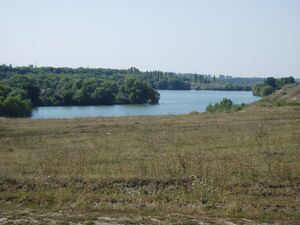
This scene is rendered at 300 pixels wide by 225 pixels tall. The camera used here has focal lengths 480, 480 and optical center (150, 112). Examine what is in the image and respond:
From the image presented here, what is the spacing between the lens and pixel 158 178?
1278cm

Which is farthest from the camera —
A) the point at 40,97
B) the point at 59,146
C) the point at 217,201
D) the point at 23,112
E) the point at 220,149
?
the point at 40,97

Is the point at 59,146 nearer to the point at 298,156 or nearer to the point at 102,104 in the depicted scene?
the point at 298,156

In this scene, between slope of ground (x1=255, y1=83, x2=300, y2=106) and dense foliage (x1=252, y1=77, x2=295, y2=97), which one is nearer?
slope of ground (x1=255, y1=83, x2=300, y2=106)

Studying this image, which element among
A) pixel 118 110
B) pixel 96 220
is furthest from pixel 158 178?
pixel 118 110

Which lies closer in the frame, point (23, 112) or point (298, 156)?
point (298, 156)

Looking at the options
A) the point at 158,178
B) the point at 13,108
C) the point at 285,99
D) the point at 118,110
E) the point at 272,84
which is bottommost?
the point at 118,110

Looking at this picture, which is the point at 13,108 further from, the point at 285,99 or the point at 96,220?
the point at 96,220

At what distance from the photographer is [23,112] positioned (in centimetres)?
7362

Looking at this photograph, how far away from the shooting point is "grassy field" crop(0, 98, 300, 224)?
978 centimetres

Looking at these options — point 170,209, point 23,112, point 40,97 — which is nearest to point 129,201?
point 170,209

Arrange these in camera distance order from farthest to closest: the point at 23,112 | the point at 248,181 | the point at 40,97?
the point at 40,97, the point at 23,112, the point at 248,181

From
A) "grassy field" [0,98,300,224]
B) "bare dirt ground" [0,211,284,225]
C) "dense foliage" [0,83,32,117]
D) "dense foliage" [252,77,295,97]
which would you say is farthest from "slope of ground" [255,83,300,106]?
"dense foliage" [252,77,295,97]

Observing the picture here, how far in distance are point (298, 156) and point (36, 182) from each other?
8.55m

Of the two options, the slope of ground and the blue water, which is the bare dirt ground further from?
the slope of ground
